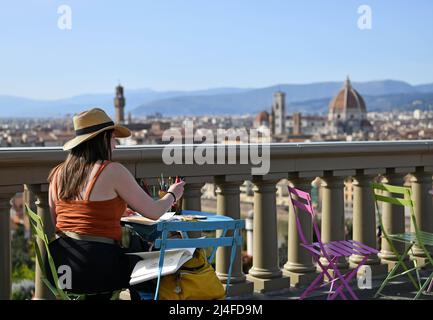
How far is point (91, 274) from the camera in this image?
3.73 meters

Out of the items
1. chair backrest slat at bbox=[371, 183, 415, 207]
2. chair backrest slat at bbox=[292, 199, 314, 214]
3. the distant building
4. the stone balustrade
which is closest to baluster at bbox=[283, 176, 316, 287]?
the stone balustrade

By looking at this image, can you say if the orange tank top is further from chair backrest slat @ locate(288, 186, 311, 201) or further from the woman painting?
chair backrest slat @ locate(288, 186, 311, 201)

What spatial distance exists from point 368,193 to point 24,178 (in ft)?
10.3

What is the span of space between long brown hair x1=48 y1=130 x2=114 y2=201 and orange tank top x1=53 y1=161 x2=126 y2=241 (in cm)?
6

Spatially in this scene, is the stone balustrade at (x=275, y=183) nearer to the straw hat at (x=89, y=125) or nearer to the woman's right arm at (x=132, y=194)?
the straw hat at (x=89, y=125)

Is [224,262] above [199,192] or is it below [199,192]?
below

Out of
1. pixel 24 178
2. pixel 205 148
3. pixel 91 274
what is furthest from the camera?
pixel 205 148

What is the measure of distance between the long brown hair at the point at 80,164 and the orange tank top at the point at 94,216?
0.18 feet

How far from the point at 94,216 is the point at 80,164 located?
0.92 ft

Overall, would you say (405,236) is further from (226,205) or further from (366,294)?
(226,205)

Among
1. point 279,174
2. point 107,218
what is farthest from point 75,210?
point 279,174

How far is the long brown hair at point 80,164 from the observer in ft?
12.3
